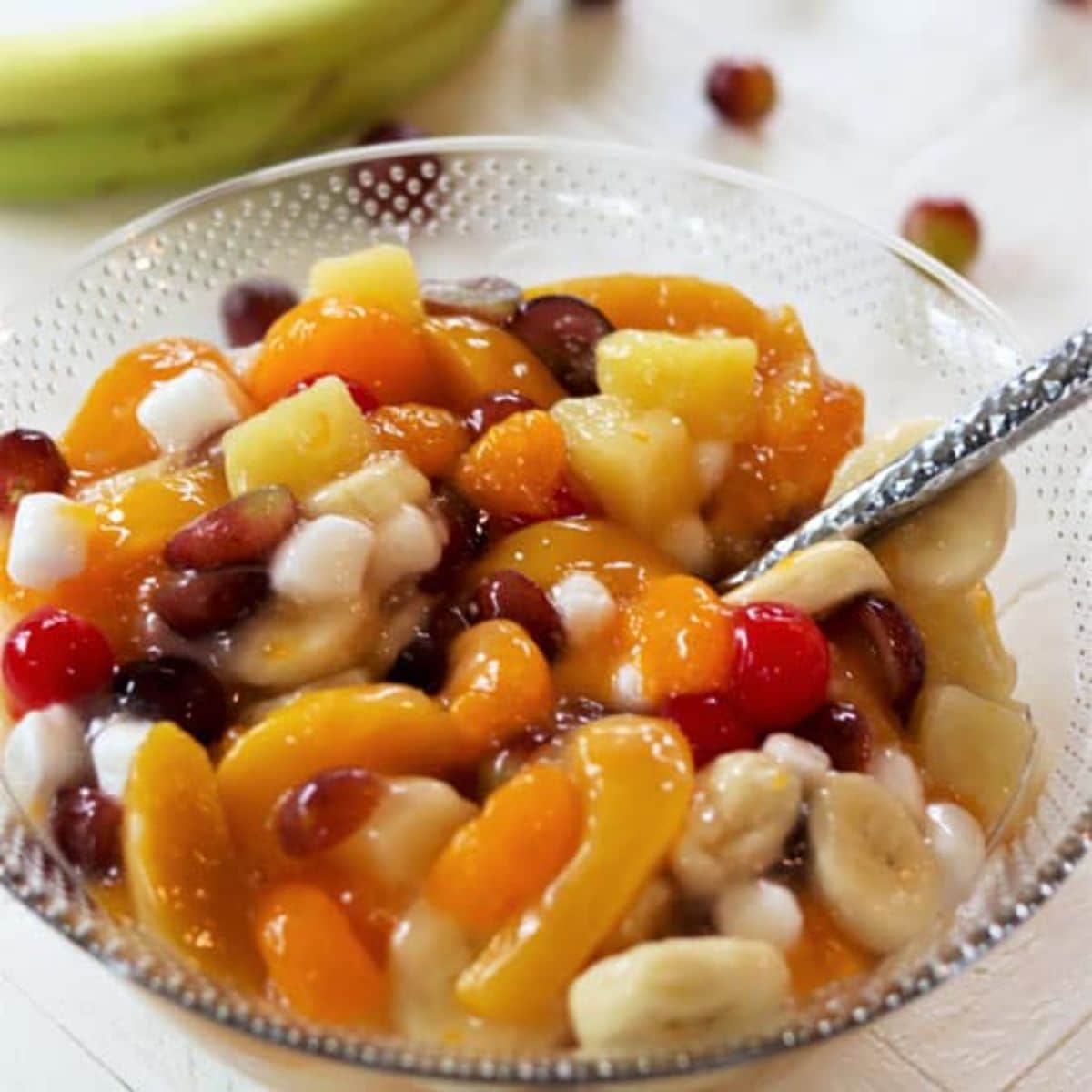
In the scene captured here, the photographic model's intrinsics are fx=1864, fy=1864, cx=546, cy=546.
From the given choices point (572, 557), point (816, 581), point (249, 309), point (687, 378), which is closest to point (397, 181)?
point (249, 309)

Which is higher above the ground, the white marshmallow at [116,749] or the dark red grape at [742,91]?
the dark red grape at [742,91]

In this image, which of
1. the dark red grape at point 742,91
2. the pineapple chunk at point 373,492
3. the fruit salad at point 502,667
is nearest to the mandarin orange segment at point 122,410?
the fruit salad at point 502,667

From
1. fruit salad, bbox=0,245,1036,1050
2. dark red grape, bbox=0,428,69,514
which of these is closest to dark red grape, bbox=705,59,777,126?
fruit salad, bbox=0,245,1036,1050

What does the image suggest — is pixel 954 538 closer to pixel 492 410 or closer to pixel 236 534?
pixel 492 410

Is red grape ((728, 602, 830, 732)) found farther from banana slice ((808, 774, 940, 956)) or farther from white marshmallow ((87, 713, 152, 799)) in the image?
white marshmallow ((87, 713, 152, 799))

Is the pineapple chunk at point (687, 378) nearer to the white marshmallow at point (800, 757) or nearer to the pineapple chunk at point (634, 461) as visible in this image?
the pineapple chunk at point (634, 461)

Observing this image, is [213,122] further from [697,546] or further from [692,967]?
[692,967]
